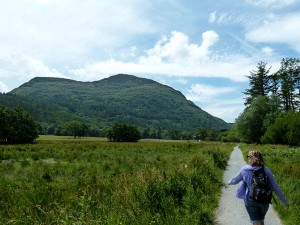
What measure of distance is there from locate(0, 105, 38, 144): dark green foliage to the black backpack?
82.2 metres

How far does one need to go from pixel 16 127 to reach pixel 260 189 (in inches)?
3357

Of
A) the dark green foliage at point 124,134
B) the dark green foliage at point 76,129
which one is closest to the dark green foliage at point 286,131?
the dark green foliage at point 124,134

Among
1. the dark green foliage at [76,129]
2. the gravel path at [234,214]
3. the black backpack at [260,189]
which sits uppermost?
the dark green foliage at [76,129]

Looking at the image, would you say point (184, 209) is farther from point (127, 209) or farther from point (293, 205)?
point (293, 205)

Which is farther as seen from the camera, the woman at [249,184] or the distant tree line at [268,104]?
the distant tree line at [268,104]

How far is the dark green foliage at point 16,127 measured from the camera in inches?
3172

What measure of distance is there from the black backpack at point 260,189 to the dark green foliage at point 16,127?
82.2 meters

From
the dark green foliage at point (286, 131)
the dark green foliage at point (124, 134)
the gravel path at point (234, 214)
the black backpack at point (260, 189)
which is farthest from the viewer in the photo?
the dark green foliage at point (124, 134)

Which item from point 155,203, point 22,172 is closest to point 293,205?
point 155,203

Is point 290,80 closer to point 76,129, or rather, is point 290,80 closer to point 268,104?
point 268,104

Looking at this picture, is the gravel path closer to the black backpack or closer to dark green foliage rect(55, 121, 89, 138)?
the black backpack

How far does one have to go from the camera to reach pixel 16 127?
8369cm

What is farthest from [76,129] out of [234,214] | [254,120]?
[234,214]

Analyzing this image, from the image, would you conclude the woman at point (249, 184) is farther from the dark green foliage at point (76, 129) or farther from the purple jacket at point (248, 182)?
the dark green foliage at point (76, 129)
